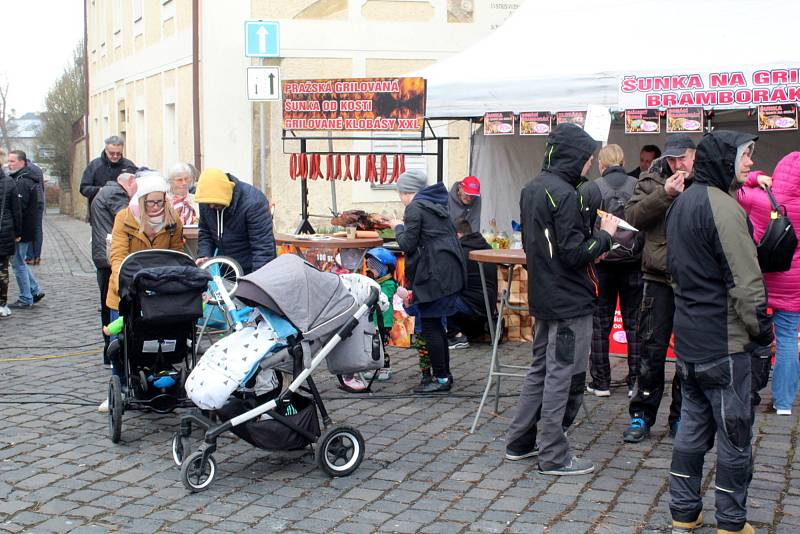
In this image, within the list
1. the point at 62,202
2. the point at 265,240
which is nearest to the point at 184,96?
the point at 265,240

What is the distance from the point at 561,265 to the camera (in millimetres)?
5438

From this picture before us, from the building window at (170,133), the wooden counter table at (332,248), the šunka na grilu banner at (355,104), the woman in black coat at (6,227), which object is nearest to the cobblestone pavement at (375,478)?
the wooden counter table at (332,248)

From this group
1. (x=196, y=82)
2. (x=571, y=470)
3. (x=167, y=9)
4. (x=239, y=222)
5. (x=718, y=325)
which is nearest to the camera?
(x=718, y=325)

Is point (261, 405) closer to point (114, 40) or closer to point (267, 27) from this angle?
point (267, 27)

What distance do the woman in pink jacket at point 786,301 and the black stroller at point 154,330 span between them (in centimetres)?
345

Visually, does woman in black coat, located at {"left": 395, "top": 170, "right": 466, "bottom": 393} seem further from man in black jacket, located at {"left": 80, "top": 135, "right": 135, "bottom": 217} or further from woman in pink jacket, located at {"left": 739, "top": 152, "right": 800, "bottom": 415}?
man in black jacket, located at {"left": 80, "top": 135, "right": 135, "bottom": 217}

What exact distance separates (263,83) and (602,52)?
221 inches

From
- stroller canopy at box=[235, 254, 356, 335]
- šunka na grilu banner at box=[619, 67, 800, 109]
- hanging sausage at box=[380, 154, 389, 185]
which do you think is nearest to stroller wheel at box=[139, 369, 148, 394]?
stroller canopy at box=[235, 254, 356, 335]

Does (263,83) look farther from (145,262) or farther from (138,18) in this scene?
(138,18)

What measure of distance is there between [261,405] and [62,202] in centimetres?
3725

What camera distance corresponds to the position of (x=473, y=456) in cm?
604

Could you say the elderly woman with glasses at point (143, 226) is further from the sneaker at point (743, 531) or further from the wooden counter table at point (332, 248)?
the sneaker at point (743, 531)

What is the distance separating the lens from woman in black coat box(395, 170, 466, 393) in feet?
24.5

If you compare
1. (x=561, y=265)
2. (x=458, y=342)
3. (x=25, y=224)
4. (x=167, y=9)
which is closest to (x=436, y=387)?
(x=458, y=342)
